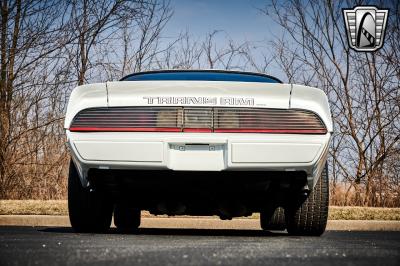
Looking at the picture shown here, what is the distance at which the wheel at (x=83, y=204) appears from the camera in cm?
503

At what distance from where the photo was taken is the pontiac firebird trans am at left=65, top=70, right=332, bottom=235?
4426 mm

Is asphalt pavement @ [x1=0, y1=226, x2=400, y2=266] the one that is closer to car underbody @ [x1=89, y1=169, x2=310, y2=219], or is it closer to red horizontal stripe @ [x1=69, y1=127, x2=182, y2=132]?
car underbody @ [x1=89, y1=169, x2=310, y2=219]

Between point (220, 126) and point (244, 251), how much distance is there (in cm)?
114

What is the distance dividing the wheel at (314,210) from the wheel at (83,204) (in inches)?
61.0

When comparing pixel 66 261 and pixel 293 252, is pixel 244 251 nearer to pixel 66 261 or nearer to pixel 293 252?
pixel 293 252

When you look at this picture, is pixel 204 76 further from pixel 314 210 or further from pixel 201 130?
pixel 314 210

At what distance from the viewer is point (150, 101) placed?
4.50 m

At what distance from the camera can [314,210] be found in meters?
5.02

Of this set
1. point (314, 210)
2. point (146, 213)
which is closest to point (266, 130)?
point (314, 210)

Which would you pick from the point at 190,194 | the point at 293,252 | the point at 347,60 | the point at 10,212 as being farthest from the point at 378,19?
the point at 293,252

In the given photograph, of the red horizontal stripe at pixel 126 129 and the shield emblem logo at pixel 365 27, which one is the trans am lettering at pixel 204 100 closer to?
the red horizontal stripe at pixel 126 129

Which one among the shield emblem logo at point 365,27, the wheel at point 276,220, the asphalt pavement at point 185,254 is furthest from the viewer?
the shield emblem logo at point 365,27

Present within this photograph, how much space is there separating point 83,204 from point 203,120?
1.28 meters

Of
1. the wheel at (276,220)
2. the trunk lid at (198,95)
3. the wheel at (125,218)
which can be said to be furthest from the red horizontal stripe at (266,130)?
the wheel at (125,218)
